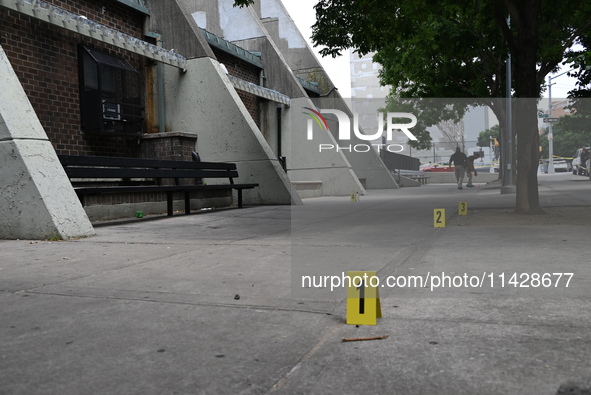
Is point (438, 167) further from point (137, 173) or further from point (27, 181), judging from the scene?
point (27, 181)

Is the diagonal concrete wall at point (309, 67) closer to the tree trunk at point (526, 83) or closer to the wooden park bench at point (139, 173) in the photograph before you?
the wooden park bench at point (139, 173)

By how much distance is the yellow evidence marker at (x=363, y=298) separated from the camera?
2.78 metres

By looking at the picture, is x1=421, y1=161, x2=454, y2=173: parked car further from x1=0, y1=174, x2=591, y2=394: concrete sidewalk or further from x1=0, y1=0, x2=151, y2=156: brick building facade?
x1=0, y1=174, x2=591, y2=394: concrete sidewalk

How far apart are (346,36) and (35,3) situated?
243 inches

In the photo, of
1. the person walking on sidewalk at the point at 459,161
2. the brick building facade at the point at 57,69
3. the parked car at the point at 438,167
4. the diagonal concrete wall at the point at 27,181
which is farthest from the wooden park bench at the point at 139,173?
the parked car at the point at 438,167

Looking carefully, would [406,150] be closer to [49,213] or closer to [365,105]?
[365,105]

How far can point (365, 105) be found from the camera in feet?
367

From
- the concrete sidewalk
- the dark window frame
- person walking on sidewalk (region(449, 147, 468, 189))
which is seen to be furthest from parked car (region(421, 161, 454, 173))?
the concrete sidewalk

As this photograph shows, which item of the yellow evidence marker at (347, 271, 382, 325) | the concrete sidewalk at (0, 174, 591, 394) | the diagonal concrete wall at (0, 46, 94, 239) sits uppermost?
the diagonal concrete wall at (0, 46, 94, 239)

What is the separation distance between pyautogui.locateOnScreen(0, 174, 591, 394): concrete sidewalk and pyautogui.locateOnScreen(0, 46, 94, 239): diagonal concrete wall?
784 mm

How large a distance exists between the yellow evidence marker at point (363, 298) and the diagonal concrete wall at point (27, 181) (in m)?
5.04

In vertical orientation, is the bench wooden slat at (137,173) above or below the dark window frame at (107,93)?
below

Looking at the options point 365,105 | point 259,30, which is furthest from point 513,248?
point 365,105

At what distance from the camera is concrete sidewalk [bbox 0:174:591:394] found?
209 cm
